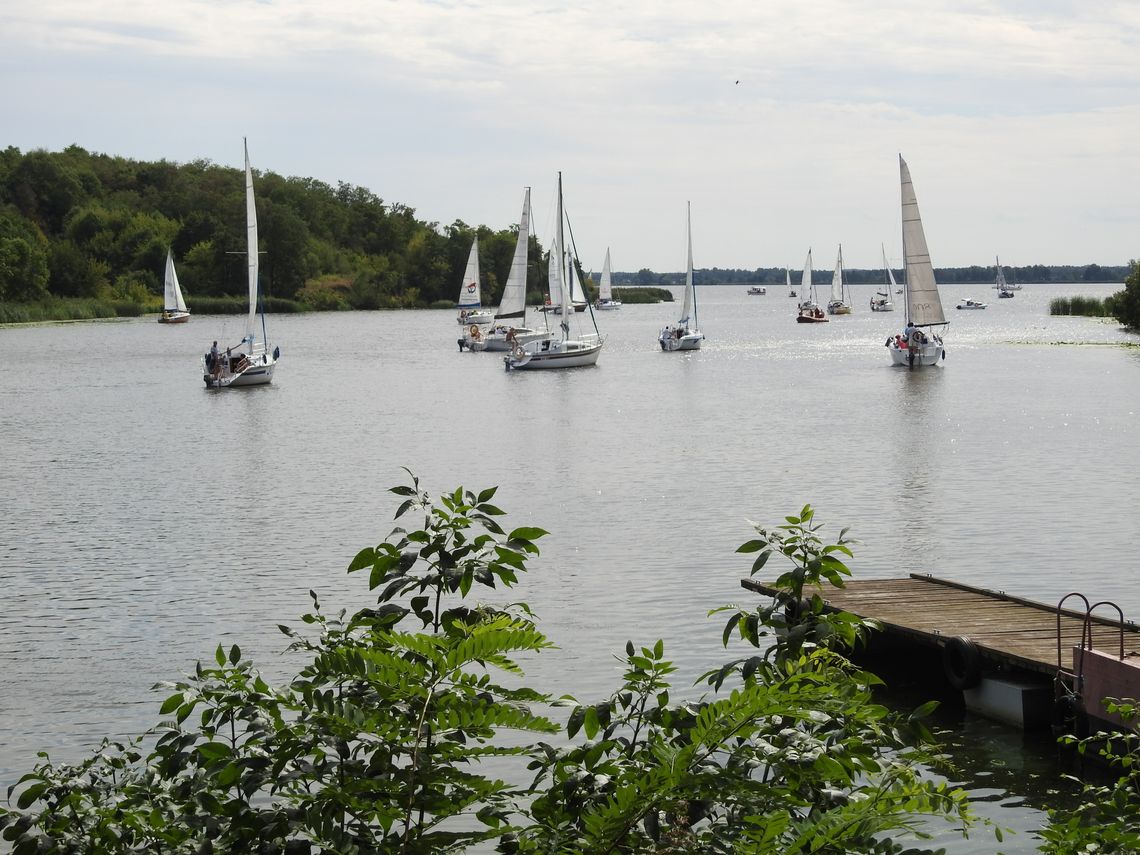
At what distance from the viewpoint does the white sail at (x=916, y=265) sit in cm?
6644

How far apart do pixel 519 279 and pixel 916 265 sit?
31548 mm

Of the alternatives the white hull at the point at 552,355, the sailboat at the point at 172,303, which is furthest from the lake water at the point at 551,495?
the sailboat at the point at 172,303

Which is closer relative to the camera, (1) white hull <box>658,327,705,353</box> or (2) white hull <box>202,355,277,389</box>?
(2) white hull <box>202,355,277,389</box>

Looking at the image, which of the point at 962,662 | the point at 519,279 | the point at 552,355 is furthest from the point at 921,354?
the point at 962,662

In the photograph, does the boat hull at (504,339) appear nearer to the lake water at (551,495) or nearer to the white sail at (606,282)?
the lake water at (551,495)

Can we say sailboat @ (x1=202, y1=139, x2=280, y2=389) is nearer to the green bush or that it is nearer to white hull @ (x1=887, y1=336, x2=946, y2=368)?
white hull @ (x1=887, y1=336, x2=946, y2=368)

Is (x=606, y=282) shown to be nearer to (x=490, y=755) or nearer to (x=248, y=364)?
(x=248, y=364)

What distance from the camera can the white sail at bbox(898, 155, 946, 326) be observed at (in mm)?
66438

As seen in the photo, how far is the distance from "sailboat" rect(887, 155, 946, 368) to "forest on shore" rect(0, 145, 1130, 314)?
79.2 m

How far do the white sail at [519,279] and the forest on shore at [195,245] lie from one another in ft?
160

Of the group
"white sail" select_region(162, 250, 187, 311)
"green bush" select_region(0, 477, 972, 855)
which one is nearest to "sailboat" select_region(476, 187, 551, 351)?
"white sail" select_region(162, 250, 187, 311)

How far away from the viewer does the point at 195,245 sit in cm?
15712

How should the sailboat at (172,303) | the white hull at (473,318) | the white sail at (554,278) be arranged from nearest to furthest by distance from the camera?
the white sail at (554,278) < the white hull at (473,318) < the sailboat at (172,303)

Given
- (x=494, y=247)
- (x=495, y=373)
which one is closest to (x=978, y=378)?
(x=495, y=373)
